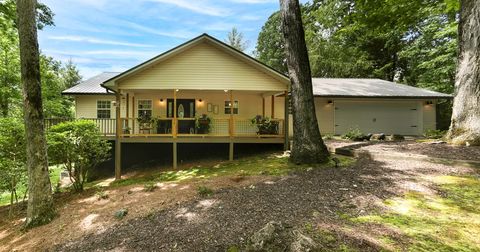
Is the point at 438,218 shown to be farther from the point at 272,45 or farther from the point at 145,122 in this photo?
the point at 272,45

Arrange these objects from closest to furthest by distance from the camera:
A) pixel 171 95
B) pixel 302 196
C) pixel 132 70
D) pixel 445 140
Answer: pixel 302 196, pixel 445 140, pixel 132 70, pixel 171 95

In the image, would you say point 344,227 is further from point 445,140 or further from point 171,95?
point 171,95

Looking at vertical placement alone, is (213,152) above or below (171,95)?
below

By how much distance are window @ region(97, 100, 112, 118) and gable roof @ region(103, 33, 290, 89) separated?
4167 mm

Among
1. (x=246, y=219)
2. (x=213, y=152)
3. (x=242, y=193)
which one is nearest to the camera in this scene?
(x=246, y=219)

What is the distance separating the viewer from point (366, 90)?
17391mm

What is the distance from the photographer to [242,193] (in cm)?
594

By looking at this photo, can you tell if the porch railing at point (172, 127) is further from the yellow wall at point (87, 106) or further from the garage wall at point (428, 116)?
the garage wall at point (428, 116)

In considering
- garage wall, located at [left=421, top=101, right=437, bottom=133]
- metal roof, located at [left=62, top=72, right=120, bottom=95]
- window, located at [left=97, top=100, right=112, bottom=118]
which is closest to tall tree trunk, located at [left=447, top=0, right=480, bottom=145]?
garage wall, located at [left=421, top=101, right=437, bottom=133]

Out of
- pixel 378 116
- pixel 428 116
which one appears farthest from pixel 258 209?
pixel 428 116

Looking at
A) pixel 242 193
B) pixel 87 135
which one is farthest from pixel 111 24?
pixel 242 193

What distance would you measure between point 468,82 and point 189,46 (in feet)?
34.1

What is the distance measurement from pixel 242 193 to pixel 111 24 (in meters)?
30.1

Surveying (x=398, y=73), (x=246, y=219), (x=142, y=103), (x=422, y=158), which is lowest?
(x=246, y=219)
